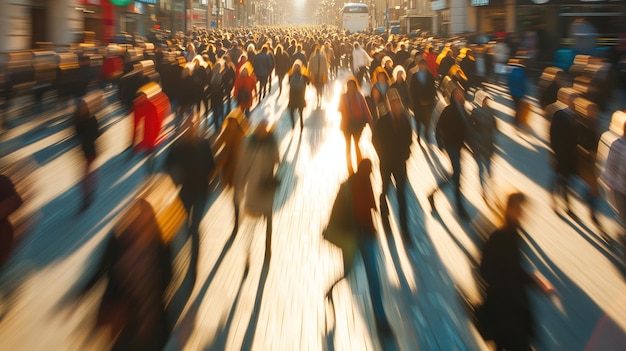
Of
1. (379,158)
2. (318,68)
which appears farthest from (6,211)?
(318,68)

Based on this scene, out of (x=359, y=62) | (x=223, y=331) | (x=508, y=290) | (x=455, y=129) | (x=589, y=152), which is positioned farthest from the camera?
(x=359, y=62)

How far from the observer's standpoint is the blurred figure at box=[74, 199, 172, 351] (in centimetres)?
388

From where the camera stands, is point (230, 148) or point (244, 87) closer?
point (230, 148)

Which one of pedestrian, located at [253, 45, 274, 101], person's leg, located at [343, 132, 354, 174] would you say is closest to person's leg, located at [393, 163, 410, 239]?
person's leg, located at [343, 132, 354, 174]

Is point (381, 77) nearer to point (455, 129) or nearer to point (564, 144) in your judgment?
point (455, 129)

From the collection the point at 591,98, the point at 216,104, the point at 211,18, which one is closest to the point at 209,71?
the point at 216,104

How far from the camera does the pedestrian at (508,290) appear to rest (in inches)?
162

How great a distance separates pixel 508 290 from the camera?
411cm

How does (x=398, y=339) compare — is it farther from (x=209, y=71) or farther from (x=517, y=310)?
(x=209, y=71)

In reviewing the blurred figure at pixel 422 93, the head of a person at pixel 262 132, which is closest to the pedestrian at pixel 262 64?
the blurred figure at pixel 422 93

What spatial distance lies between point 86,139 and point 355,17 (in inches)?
2819

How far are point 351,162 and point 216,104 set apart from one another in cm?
398

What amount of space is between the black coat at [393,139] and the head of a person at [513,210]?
3673 mm

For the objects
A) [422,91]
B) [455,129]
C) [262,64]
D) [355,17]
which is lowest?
[455,129]
